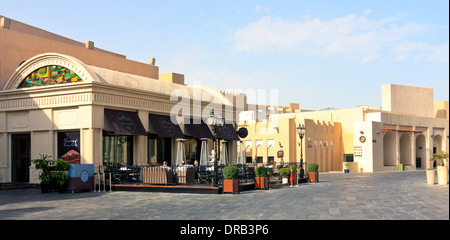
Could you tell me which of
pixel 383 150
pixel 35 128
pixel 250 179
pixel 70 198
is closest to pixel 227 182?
pixel 250 179

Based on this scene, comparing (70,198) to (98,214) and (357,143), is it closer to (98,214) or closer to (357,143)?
(98,214)

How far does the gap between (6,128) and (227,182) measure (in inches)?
550

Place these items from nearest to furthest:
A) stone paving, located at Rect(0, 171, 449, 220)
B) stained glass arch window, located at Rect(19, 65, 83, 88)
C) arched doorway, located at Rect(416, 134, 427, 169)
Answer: stone paving, located at Rect(0, 171, 449, 220), stained glass arch window, located at Rect(19, 65, 83, 88), arched doorway, located at Rect(416, 134, 427, 169)

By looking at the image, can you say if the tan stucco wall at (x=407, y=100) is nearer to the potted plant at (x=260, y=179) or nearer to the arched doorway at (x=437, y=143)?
the arched doorway at (x=437, y=143)

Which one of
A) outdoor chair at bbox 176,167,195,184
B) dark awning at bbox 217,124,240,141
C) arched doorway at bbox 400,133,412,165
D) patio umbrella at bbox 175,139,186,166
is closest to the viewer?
outdoor chair at bbox 176,167,195,184

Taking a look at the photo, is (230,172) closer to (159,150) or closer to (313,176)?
(159,150)

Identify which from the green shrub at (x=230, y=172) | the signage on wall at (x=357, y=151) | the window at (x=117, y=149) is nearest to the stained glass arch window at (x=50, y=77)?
the window at (x=117, y=149)

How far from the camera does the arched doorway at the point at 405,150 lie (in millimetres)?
63500

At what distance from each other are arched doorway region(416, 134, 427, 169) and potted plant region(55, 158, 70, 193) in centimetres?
5474

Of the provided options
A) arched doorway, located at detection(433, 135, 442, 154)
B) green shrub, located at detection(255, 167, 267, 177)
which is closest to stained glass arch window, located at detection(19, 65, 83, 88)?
green shrub, located at detection(255, 167, 267, 177)

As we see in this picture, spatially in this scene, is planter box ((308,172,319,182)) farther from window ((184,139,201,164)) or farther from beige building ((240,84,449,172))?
beige building ((240,84,449,172))

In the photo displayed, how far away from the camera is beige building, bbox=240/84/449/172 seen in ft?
177

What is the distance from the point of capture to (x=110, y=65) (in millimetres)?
37219

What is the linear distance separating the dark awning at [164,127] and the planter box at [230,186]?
7.77m
